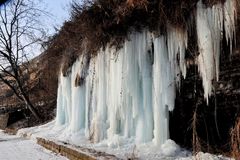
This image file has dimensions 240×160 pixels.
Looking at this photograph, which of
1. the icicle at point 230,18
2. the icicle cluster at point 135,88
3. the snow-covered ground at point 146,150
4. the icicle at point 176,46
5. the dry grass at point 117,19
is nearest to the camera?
the icicle at point 230,18

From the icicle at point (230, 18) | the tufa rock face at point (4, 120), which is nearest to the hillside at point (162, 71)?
the icicle at point (230, 18)

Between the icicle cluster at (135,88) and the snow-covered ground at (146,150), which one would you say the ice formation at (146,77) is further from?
the snow-covered ground at (146,150)

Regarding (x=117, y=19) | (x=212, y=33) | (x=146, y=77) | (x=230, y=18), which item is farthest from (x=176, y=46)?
(x=117, y=19)

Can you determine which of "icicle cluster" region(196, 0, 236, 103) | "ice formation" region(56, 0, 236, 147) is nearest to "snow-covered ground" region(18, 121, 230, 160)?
"ice formation" region(56, 0, 236, 147)

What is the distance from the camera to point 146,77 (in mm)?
8297

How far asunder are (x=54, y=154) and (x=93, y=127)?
3.77 ft

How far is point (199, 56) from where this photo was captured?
716 cm

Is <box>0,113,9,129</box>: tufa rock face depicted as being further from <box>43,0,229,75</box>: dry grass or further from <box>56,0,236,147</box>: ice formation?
<box>56,0,236,147</box>: ice formation

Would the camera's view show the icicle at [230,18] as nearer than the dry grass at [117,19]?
Yes

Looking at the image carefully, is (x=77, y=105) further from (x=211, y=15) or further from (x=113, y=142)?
(x=211, y=15)

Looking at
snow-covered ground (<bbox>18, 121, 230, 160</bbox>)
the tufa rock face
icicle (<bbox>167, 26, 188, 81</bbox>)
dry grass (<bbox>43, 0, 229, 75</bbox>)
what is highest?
dry grass (<bbox>43, 0, 229, 75</bbox>)

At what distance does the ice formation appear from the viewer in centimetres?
690

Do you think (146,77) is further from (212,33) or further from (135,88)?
(212,33)

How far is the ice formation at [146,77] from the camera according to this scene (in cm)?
690
